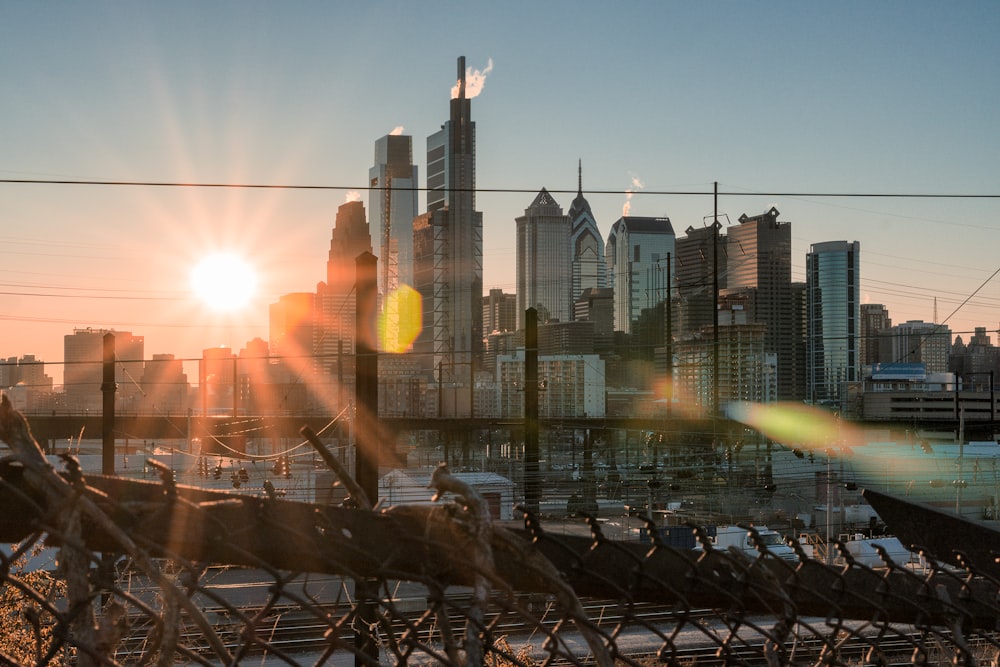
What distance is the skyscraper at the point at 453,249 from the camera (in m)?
157

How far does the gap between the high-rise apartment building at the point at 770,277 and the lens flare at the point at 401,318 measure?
2148 inches

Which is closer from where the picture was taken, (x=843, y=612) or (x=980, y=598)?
(x=843, y=612)

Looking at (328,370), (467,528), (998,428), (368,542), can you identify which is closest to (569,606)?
(467,528)

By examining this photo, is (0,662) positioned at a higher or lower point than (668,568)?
lower

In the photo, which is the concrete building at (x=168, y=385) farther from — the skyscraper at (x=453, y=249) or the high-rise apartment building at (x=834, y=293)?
the high-rise apartment building at (x=834, y=293)

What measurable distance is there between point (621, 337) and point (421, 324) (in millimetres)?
58565

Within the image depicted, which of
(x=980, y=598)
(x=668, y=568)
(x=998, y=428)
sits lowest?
(x=998, y=428)

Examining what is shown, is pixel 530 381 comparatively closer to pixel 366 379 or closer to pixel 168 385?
pixel 366 379

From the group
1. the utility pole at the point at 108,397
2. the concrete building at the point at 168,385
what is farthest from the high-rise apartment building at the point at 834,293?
the utility pole at the point at 108,397

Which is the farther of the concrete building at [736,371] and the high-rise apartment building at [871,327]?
the high-rise apartment building at [871,327]

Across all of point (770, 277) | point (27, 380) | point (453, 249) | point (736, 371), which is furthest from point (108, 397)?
point (453, 249)

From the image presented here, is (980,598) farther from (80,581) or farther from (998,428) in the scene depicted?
(998,428)

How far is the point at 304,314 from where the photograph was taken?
115m

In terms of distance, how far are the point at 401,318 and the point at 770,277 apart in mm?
64933
